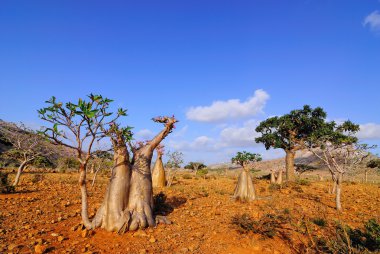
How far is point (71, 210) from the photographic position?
7.50 metres

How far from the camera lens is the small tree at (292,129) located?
21516mm

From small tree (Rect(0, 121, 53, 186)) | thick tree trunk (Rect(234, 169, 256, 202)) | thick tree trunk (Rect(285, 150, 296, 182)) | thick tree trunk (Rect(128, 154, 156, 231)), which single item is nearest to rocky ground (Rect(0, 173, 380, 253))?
thick tree trunk (Rect(128, 154, 156, 231))

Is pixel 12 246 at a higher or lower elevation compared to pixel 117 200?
lower

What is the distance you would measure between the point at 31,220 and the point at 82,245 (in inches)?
85.4

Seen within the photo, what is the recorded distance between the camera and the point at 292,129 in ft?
73.7

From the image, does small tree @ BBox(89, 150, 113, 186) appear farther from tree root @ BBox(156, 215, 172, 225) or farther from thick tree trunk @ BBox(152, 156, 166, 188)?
thick tree trunk @ BBox(152, 156, 166, 188)

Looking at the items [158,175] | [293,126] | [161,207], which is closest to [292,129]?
[293,126]

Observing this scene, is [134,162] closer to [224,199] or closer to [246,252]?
[246,252]

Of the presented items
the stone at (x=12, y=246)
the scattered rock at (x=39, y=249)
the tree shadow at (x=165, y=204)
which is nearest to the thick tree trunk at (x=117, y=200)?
the scattered rock at (x=39, y=249)

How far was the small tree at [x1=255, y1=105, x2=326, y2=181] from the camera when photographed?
2152 centimetres

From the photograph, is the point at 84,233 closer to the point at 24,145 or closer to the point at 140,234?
the point at 140,234

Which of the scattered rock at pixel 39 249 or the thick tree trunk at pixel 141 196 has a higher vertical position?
the thick tree trunk at pixel 141 196

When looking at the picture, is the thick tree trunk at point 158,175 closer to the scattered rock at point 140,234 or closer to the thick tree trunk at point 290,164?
the scattered rock at point 140,234

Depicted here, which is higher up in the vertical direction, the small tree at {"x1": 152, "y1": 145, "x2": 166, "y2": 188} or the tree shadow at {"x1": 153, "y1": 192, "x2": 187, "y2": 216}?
the small tree at {"x1": 152, "y1": 145, "x2": 166, "y2": 188}
